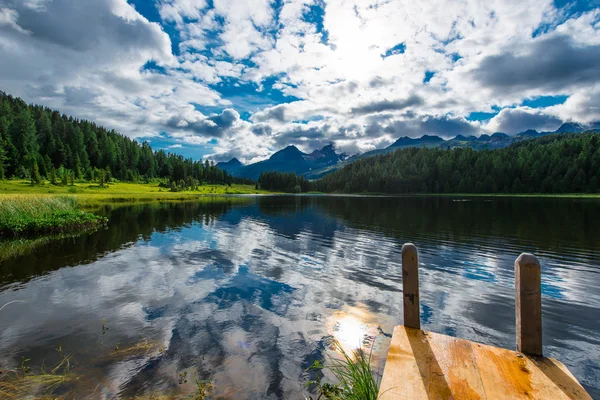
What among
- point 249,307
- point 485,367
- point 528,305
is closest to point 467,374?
point 485,367

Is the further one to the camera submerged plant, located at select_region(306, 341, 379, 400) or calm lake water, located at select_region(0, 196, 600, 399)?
calm lake water, located at select_region(0, 196, 600, 399)

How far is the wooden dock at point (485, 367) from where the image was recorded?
5.60m

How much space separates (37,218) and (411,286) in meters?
40.5

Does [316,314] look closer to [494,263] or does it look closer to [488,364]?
[488,364]

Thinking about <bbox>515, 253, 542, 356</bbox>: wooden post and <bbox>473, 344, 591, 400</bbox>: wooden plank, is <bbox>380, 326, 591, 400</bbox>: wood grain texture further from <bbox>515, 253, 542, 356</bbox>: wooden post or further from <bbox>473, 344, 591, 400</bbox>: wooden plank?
<bbox>515, 253, 542, 356</bbox>: wooden post

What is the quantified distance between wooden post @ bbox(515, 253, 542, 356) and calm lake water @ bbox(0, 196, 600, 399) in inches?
158

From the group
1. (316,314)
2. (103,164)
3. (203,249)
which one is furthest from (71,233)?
(103,164)

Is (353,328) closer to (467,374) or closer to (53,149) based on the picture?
(467,374)

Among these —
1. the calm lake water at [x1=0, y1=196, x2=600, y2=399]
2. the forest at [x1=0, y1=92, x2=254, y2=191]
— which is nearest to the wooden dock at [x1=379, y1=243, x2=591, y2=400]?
the calm lake water at [x1=0, y1=196, x2=600, y2=399]

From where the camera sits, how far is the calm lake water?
31.0 ft

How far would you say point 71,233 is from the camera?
3384cm

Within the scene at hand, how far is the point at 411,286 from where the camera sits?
841 cm

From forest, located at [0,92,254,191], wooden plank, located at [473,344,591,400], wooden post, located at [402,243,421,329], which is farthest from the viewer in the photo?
forest, located at [0,92,254,191]

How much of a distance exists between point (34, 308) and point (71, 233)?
24.4 metres
